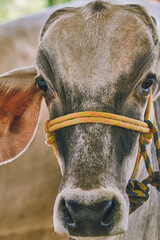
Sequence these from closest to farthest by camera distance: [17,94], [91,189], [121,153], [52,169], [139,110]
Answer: [91,189], [121,153], [139,110], [17,94], [52,169]

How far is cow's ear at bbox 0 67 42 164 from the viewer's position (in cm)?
310

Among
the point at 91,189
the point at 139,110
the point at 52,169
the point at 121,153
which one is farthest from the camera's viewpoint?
the point at 52,169

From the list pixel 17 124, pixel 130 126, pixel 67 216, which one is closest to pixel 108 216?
pixel 67 216

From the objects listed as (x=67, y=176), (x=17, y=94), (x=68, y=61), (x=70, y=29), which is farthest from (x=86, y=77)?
(x=17, y=94)

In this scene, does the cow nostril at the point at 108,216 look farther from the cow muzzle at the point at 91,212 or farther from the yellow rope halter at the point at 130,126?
the yellow rope halter at the point at 130,126

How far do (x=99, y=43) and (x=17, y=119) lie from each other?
105 cm

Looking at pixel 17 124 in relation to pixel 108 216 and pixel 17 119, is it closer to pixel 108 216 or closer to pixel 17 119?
pixel 17 119

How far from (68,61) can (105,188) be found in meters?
0.76

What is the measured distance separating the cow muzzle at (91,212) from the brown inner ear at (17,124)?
1.02 meters

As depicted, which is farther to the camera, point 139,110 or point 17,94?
point 17,94

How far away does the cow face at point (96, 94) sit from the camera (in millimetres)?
2184

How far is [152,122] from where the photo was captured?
8.93ft

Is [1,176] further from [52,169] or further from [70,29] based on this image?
[70,29]

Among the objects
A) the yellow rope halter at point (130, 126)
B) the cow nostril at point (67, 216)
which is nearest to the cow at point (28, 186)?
the yellow rope halter at point (130, 126)
